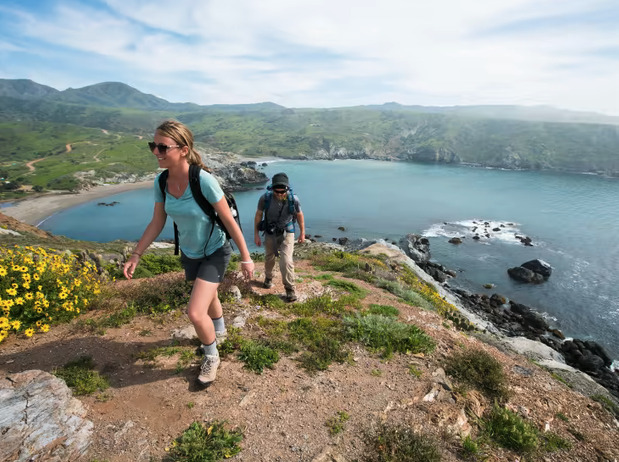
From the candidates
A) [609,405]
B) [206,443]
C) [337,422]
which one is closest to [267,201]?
[337,422]

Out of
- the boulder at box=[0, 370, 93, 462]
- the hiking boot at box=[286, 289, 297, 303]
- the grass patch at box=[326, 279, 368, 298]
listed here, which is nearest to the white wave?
the grass patch at box=[326, 279, 368, 298]

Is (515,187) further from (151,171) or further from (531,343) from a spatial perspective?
(151,171)

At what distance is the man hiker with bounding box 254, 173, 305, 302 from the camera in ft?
27.4

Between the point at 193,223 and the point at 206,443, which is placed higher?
the point at 193,223

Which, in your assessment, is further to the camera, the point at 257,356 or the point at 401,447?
the point at 257,356

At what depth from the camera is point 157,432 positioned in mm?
4273

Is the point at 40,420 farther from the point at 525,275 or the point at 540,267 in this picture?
the point at 540,267

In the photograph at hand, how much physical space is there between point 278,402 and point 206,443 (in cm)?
130

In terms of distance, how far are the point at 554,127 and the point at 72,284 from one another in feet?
822

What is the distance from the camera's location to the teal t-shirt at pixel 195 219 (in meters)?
4.25

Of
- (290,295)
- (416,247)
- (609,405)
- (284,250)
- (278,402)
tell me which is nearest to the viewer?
(278,402)

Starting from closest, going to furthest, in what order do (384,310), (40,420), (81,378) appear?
(40,420)
(81,378)
(384,310)

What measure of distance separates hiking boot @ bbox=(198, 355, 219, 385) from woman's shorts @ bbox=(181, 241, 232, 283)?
1.43m

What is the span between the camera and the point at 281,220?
335 inches
